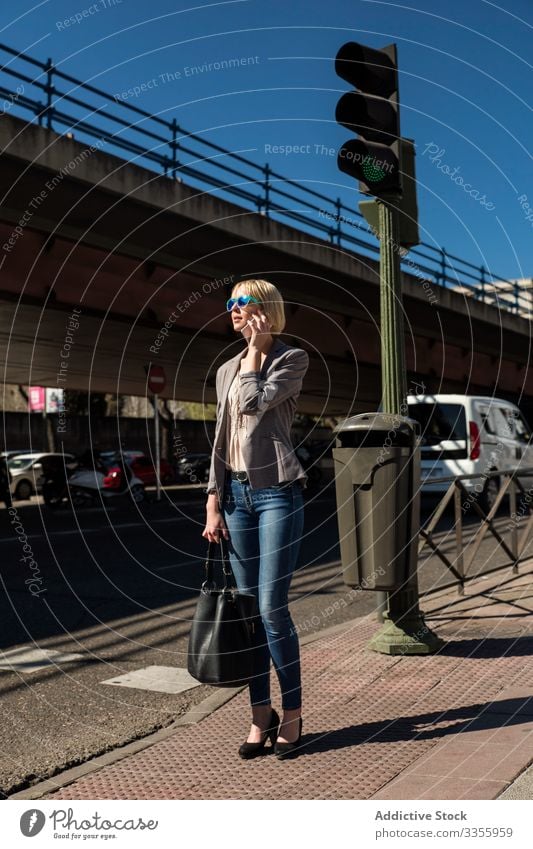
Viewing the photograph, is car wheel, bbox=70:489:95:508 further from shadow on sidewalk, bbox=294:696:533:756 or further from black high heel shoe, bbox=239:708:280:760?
black high heel shoe, bbox=239:708:280:760

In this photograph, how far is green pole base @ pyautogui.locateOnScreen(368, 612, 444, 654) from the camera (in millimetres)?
5746

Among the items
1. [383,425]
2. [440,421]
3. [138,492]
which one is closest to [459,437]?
[440,421]

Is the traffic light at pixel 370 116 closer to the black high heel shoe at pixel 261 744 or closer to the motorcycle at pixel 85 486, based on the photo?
the black high heel shoe at pixel 261 744

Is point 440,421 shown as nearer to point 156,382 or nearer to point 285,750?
point 156,382

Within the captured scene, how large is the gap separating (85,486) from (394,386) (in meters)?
18.0

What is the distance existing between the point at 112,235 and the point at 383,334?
11834 mm

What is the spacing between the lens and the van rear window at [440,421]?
17281 millimetres

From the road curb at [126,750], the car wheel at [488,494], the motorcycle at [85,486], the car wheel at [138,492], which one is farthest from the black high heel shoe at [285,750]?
the car wheel at [138,492]

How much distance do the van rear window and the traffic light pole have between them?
1153 centimetres

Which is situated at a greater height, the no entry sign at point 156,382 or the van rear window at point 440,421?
the no entry sign at point 156,382

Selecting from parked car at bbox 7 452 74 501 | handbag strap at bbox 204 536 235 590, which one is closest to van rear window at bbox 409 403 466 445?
handbag strap at bbox 204 536 235 590

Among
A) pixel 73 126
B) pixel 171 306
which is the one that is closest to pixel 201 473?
pixel 171 306

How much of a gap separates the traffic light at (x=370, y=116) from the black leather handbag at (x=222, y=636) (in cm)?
267

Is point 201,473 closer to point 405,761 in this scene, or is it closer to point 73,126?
point 73,126
